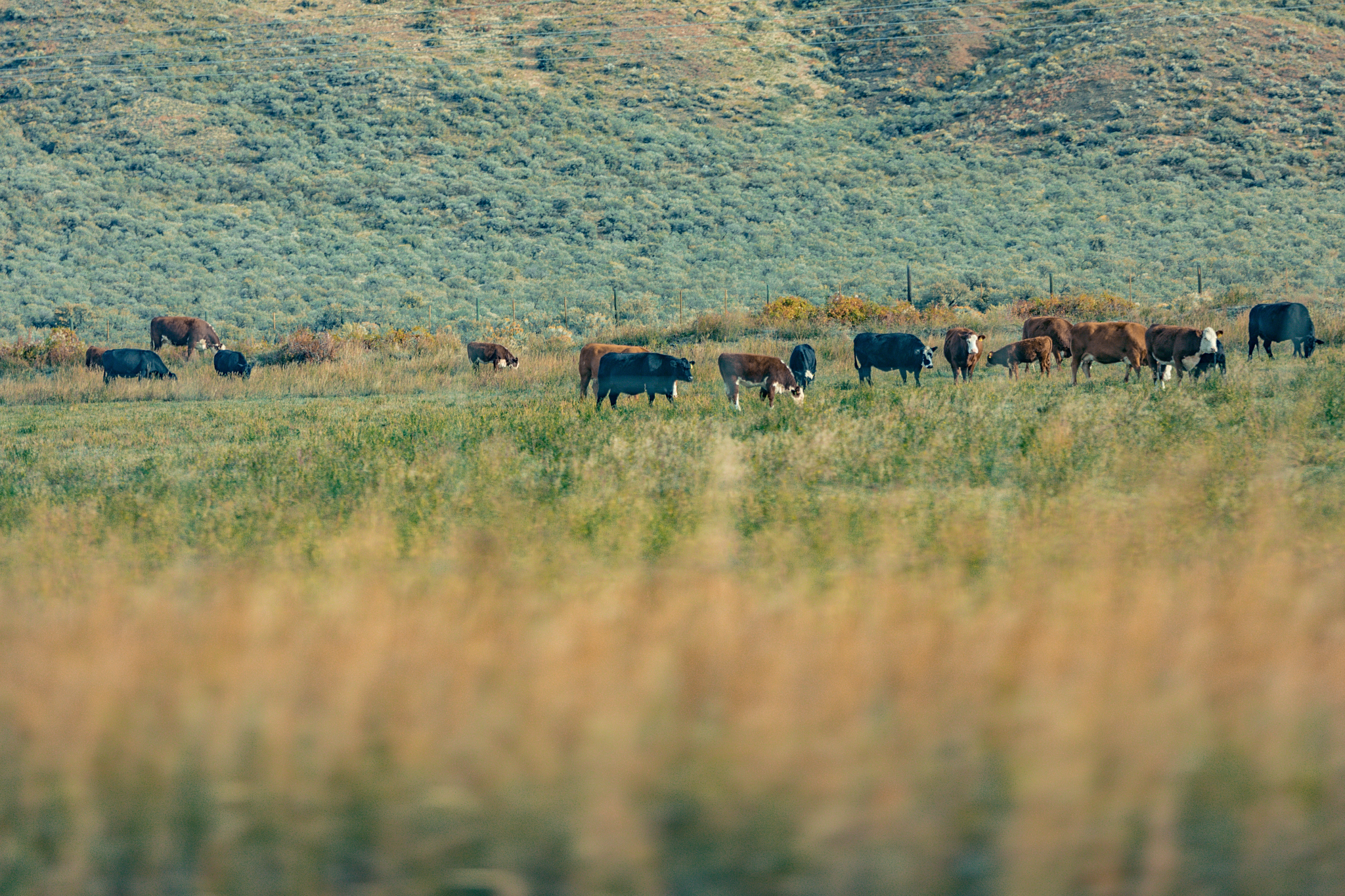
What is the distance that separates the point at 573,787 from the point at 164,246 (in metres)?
54.7

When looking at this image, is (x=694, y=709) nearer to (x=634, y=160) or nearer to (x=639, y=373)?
(x=639, y=373)

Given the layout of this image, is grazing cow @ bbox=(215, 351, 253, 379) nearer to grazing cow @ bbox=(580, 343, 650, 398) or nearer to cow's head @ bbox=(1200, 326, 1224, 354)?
grazing cow @ bbox=(580, 343, 650, 398)

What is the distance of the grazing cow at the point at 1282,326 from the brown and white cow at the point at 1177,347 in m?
4.22

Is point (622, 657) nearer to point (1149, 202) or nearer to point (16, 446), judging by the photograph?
point (16, 446)

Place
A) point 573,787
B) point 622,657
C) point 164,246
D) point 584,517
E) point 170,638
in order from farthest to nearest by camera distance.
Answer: point 164,246
point 584,517
point 170,638
point 622,657
point 573,787

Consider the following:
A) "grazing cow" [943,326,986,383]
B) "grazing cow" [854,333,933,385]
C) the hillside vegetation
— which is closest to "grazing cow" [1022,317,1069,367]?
"grazing cow" [943,326,986,383]

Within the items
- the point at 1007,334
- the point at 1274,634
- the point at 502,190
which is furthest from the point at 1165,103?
the point at 1274,634

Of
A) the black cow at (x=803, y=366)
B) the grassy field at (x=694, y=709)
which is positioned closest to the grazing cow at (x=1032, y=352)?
the black cow at (x=803, y=366)

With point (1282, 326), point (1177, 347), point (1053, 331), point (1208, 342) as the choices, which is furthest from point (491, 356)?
point (1282, 326)

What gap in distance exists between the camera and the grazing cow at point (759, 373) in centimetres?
1928

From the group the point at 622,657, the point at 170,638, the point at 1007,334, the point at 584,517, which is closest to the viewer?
the point at 622,657

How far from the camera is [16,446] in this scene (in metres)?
16.4

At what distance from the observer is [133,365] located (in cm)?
2861

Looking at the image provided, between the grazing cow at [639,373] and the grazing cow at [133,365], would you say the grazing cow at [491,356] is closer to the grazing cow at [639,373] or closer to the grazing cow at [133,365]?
the grazing cow at [133,365]
